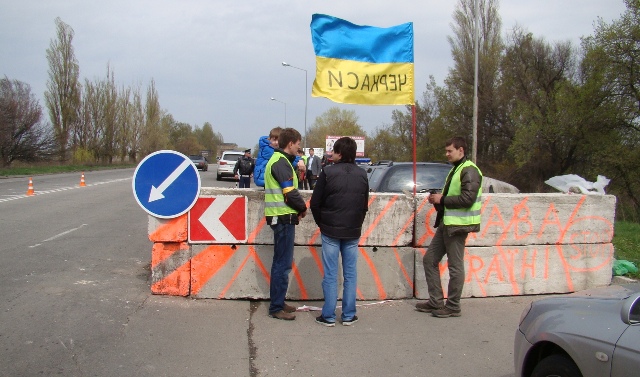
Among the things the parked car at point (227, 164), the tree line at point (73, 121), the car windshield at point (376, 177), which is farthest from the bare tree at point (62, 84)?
the car windshield at point (376, 177)

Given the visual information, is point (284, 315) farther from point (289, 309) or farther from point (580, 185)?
point (580, 185)

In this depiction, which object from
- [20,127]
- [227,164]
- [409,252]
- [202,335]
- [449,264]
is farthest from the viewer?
[20,127]

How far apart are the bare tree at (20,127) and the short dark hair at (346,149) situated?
38.9 metres

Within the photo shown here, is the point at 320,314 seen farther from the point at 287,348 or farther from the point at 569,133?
the point at 569,133

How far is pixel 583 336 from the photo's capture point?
2826 millimetres

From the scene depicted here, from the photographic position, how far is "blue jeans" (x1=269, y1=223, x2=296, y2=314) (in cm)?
529

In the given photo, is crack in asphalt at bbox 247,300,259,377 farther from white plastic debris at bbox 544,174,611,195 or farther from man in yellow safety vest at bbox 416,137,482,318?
white plastic debris at bbox 544,174,611,195

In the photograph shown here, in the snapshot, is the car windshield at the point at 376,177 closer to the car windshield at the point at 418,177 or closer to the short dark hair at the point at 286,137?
the car windshield at the point at 418,177

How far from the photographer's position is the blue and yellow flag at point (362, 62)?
5.92 metres

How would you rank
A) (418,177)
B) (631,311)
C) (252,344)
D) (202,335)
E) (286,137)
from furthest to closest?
(418,177), (286,137), (202,335), (252,344), (631,311)

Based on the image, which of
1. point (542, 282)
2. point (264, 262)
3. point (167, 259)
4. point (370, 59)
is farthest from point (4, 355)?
point (542, 282)

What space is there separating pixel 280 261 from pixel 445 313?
1771 mm

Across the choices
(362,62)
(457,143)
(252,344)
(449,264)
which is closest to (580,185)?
(457,143)

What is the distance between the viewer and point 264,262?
5969 mm
